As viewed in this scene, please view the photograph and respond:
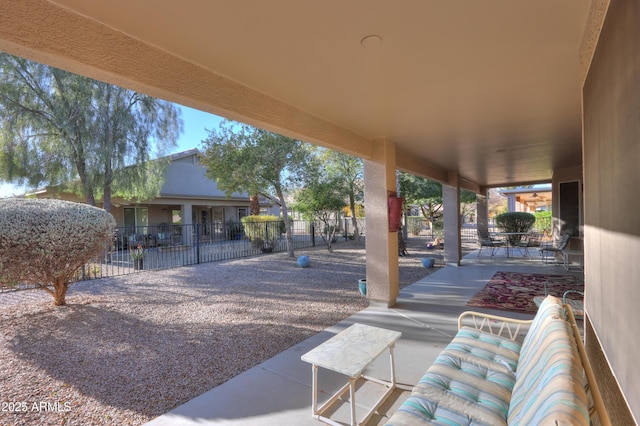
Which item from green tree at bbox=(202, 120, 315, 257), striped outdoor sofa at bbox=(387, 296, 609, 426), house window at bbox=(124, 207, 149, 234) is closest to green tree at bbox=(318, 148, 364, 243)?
green tree at bbox=(202, 120, 315, 257)

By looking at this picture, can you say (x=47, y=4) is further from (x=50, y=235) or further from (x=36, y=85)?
(x=36, y=85)

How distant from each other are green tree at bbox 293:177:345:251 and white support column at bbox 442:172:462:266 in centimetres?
451

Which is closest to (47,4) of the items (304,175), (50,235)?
(50,235)

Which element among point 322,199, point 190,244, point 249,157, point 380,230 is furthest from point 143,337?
point 190,244

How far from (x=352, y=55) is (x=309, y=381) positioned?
2946 millimetres

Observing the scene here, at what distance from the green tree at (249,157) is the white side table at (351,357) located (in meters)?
8.13

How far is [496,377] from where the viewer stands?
7.04 ft

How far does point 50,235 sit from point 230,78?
4.47 m

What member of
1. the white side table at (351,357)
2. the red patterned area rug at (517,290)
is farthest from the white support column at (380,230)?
the white side table at (351,357)

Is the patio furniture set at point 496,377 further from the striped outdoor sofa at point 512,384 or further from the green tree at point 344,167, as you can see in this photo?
the green tree at point 344,167

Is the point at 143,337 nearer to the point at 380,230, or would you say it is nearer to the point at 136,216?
the point at 380,230

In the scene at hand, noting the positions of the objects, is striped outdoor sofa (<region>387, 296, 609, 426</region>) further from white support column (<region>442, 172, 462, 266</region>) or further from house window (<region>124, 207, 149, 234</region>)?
house window (<region>124, 207, 149, 234</region>)

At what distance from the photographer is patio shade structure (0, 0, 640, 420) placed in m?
1.40

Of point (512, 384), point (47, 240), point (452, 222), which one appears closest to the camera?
point (512, 384)
